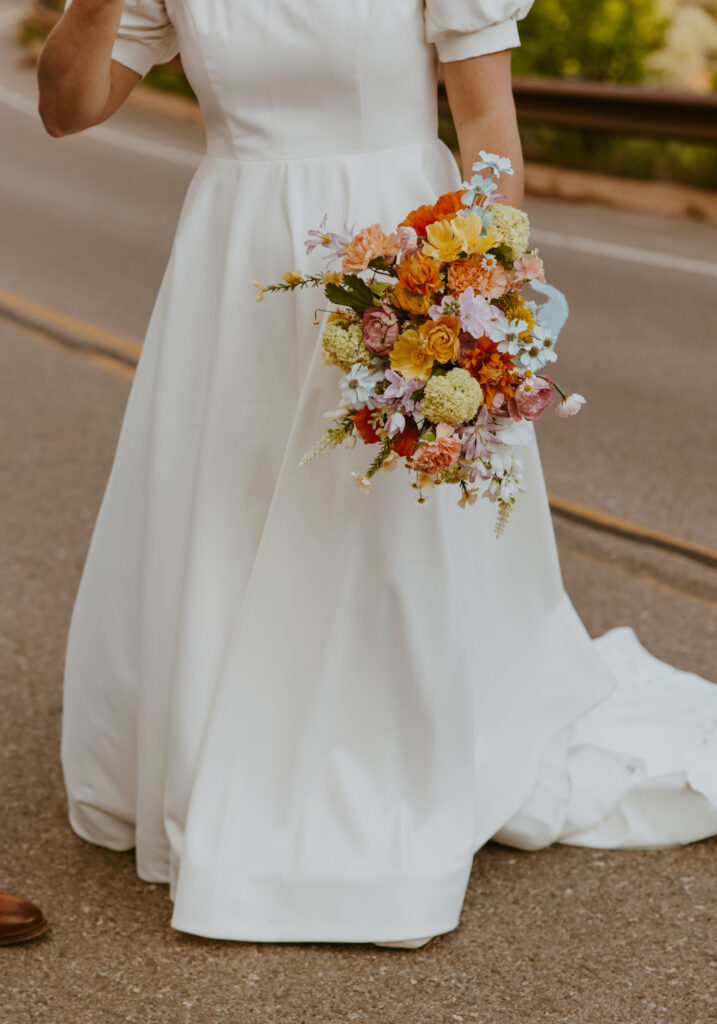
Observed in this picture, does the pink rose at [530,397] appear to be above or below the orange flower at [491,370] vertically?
below

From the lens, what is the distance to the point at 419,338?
2.31m

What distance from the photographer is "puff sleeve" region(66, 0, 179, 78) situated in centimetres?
271

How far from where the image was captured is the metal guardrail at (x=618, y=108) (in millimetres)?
10508

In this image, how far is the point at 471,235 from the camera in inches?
90.0

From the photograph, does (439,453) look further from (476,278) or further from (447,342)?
(476,278)

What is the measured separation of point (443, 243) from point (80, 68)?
0.77 metres

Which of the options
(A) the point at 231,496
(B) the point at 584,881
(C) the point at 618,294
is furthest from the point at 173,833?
(C) the point at 618,294

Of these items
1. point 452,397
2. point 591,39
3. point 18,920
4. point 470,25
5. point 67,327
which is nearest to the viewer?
point 452,397

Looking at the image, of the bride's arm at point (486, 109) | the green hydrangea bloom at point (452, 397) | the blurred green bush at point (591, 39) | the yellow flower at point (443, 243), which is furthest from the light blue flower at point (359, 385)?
the blurred green bush at point (591, 39)

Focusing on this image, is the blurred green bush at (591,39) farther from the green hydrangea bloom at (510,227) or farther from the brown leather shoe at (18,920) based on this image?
the brown leather shoe at (18,920)

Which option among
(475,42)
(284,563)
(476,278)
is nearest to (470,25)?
(475,42)

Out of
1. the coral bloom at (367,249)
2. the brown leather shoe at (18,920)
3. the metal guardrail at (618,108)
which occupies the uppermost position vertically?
the coral bloom at (367,249)

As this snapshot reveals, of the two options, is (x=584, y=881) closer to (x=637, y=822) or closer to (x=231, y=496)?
(x=637, y=822)

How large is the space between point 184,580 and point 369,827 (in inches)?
23.8
